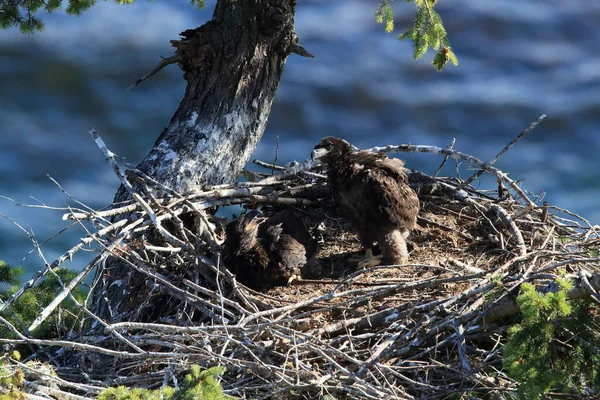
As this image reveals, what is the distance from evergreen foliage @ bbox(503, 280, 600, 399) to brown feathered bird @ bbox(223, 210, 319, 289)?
93.7 inches

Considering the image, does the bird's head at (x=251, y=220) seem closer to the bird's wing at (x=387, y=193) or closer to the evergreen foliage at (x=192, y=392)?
the bird's wing at (x=387, y=193)

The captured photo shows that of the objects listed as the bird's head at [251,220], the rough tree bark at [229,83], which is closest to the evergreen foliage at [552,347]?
the bird's head at [251,220]

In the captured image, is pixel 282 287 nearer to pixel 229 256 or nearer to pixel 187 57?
pixel 229 256

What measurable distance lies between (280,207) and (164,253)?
51.7 inches

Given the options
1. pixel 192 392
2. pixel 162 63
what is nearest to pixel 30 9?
pixel 162 63

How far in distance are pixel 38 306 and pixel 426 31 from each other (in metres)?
4.30

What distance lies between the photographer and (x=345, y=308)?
221 inches

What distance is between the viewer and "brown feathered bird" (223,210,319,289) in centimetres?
618

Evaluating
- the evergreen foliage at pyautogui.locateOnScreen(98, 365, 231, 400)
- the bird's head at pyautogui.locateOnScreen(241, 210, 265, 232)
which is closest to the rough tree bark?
the bird's head at pyautogui.locateOnScreen(241, 210, 265, 232)

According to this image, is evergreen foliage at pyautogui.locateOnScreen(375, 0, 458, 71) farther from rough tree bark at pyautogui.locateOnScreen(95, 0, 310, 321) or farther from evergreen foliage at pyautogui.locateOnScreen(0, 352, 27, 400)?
evergreen foliage at pyautogui.locateOnScreen(0, 352, 27, 400)

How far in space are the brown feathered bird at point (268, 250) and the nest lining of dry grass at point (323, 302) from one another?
0.45 ft

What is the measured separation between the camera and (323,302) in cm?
588

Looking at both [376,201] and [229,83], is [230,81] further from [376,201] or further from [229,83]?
[376,201]

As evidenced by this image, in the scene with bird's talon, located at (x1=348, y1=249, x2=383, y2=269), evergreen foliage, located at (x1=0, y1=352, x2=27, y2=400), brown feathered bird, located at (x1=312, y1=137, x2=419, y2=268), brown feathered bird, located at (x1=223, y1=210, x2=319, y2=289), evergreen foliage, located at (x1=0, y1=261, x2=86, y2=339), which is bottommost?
evergreen foliage, located at (x1=0, y1=352, x2=27, y2=400)
